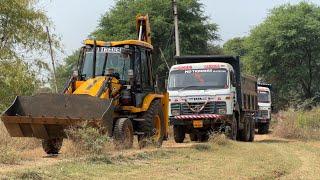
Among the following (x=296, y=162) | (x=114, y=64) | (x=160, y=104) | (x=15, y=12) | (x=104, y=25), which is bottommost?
(x=296, y=162)

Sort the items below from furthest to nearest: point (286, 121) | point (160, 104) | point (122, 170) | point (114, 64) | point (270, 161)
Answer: point (286, 121)
point (160, 104)
point (114, 64)
point (270, 161)
point (122, 170)

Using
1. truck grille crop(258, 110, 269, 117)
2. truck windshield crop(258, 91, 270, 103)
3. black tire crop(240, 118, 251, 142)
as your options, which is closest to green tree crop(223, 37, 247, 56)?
truck windshield crop(258, 91, 270, 103)

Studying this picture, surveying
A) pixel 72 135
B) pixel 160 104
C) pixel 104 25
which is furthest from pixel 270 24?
pixel 72 135

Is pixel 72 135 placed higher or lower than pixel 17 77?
lower

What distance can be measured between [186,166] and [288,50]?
3713 centimetres

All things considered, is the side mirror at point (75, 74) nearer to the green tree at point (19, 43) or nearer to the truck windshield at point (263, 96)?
the green tree at point (19, 43)

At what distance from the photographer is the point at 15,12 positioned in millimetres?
23172

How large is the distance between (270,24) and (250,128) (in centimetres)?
2583

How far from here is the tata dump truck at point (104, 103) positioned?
14.2 m

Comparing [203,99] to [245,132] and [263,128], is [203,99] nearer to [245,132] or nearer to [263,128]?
[245,132]

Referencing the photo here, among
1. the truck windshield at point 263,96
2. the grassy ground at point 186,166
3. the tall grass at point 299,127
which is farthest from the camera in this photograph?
the truck windshield at point 263,96

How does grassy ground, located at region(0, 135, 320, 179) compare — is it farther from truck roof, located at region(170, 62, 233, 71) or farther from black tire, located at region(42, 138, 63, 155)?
truck roof, located at region(170, 62, 233, 71)

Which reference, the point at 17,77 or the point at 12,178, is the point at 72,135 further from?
the point at 17,77

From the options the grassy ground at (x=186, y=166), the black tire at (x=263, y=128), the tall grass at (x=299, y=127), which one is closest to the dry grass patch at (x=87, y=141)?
the grassy ground at (x=186, y=166)
